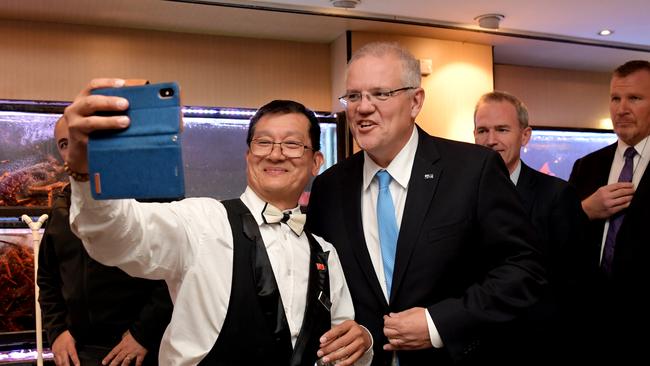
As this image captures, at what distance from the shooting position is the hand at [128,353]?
2.31 meters

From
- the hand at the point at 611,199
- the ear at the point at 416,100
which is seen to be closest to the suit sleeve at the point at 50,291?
the ear at the point at 416,100

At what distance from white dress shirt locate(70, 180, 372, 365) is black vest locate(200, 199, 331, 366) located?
0.02m

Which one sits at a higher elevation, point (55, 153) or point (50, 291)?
point (55, 153)

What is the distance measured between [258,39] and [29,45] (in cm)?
160

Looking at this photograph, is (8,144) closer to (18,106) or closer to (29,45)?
(18,106)

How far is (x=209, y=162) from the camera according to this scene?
4504 millimetres

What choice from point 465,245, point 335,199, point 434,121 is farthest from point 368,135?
point 434,121

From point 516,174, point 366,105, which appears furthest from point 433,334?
point 516,174

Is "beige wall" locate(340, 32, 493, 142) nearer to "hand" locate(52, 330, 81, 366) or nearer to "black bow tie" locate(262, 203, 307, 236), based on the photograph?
→ "hand" locate(52, 330, 81, 366)

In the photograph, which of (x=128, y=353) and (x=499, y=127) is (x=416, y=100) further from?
(x=128, y=353)

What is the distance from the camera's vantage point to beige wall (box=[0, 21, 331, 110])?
4.10m

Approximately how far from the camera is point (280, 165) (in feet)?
5.66

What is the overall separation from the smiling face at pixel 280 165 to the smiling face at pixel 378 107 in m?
0.22

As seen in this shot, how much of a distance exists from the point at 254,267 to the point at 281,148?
1.18 feet
